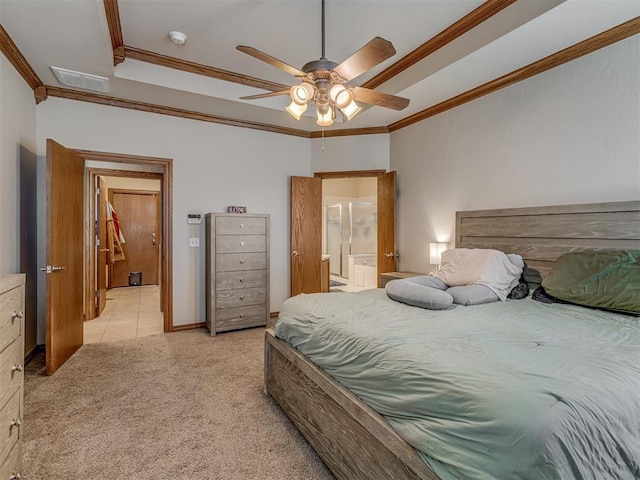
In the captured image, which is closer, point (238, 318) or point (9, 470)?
point (9, 470)

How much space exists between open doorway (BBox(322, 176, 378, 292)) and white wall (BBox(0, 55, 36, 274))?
520 cm

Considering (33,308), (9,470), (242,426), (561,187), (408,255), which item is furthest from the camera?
(408,255)

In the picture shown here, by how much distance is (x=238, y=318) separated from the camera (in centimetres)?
391

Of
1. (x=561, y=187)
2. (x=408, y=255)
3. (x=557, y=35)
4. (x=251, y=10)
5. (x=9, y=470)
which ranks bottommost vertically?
(x=9, y=470)

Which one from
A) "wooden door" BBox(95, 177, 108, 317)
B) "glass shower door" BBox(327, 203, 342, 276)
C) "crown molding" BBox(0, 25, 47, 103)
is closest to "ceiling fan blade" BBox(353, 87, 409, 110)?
"crown molding" BBox(0, 25, 47, 103)

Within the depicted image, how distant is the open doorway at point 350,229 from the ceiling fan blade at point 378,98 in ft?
16.0

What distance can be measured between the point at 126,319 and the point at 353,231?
4.93 metres

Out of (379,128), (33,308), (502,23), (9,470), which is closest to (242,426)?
(9,470)

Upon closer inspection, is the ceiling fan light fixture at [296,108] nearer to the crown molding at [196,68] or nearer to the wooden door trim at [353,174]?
the crown molding at [196,68]

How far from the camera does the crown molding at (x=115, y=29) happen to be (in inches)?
92.3

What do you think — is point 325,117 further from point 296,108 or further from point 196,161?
point 196,161

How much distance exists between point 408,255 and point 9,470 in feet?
12.6

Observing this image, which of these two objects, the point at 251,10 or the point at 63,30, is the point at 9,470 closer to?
the point at 63,30

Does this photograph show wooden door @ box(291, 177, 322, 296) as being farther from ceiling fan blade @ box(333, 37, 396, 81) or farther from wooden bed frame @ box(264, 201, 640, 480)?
ceiling fan blade @ box(333, 37, 396, 81)
